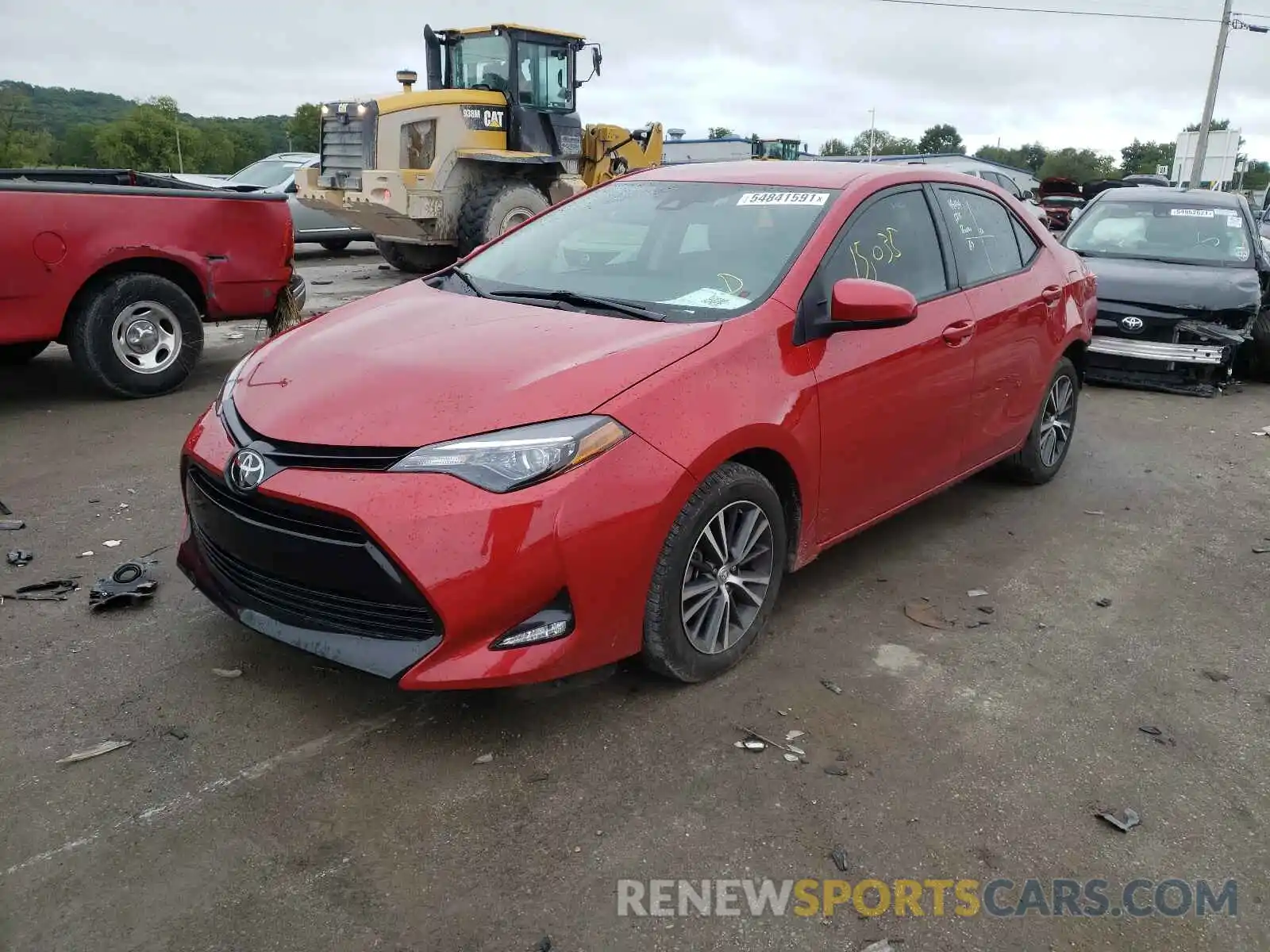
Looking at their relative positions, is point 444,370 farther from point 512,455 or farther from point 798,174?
point 798,174

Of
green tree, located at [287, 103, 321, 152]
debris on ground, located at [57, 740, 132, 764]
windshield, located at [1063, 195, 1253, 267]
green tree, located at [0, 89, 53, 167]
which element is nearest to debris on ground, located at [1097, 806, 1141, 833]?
debris on ground, located at [57, 740, 132, 764]

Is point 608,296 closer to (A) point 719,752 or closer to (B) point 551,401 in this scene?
(B) point 551,401

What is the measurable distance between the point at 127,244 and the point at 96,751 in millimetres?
4568

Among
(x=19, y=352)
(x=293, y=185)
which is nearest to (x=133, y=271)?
(x=19, y=352)

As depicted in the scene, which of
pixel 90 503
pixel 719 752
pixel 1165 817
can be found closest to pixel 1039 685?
pixel 1165 817

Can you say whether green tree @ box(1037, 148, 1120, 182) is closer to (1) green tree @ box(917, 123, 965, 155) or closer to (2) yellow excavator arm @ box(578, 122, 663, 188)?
(1) green tree @ box(917, 123, 965, 155)

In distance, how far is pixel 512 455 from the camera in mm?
2764

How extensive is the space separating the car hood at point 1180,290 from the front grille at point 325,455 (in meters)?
7.14

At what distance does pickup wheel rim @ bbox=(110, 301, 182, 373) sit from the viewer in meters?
6.67

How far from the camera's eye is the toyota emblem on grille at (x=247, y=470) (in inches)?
112

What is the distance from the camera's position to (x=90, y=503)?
4934mm

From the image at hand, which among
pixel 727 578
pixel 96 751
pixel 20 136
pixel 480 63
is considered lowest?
pixel 96 751

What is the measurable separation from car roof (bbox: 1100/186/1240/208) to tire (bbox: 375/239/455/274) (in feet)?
28.1

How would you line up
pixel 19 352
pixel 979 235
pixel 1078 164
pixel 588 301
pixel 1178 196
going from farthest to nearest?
pixel 1078 164 → pixel 1178 196 → pixel 19 352 → pixel 979 235 → pixel 588 301
